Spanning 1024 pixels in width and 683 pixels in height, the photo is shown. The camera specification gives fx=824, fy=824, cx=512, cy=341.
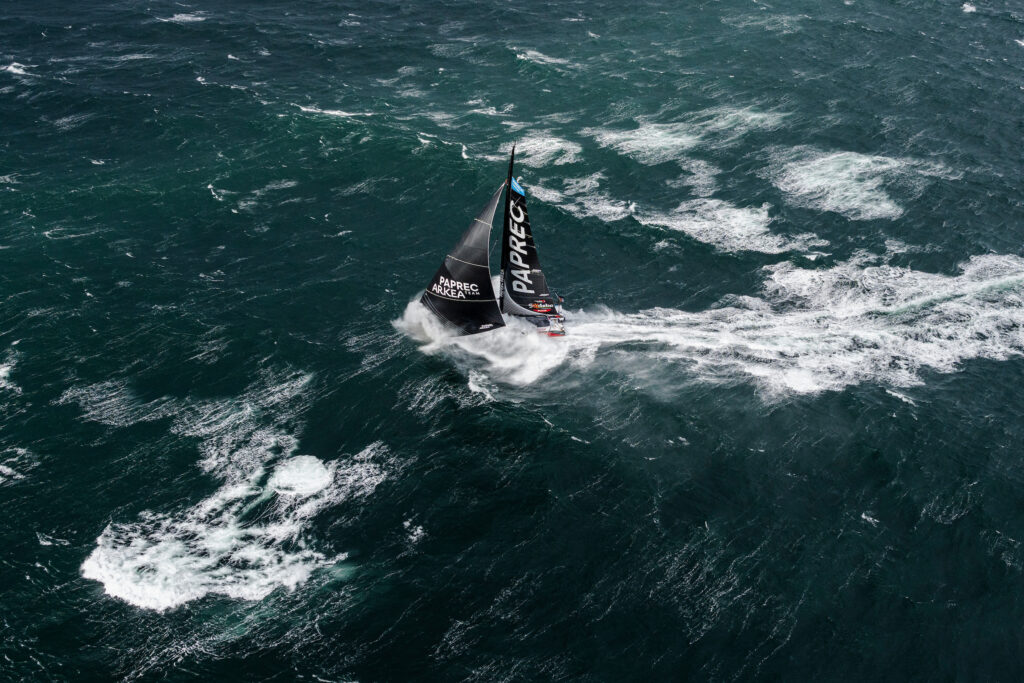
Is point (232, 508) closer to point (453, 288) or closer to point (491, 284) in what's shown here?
point (453, 288)

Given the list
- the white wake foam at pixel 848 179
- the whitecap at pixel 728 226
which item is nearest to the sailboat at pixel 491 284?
the whitecap at pixel 728 226

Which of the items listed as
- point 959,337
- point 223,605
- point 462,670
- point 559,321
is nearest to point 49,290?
point 223,605

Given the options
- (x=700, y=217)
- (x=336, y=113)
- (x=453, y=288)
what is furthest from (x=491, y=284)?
(x=336, y=113)

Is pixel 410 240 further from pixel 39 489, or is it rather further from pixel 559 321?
pixel 39 489

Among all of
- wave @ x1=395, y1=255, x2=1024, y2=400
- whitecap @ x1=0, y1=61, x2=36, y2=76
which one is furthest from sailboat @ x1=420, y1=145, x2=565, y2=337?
whitecap @ x1=0, y1=61, x2=36, y2=76

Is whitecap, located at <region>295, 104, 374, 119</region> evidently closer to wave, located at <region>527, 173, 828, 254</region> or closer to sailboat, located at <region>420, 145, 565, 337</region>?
wave, located at <region>527, 173, 828, 254</region>

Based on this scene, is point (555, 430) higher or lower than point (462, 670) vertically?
higher

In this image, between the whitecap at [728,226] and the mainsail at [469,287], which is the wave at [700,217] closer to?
the whitecap at [728,226]
